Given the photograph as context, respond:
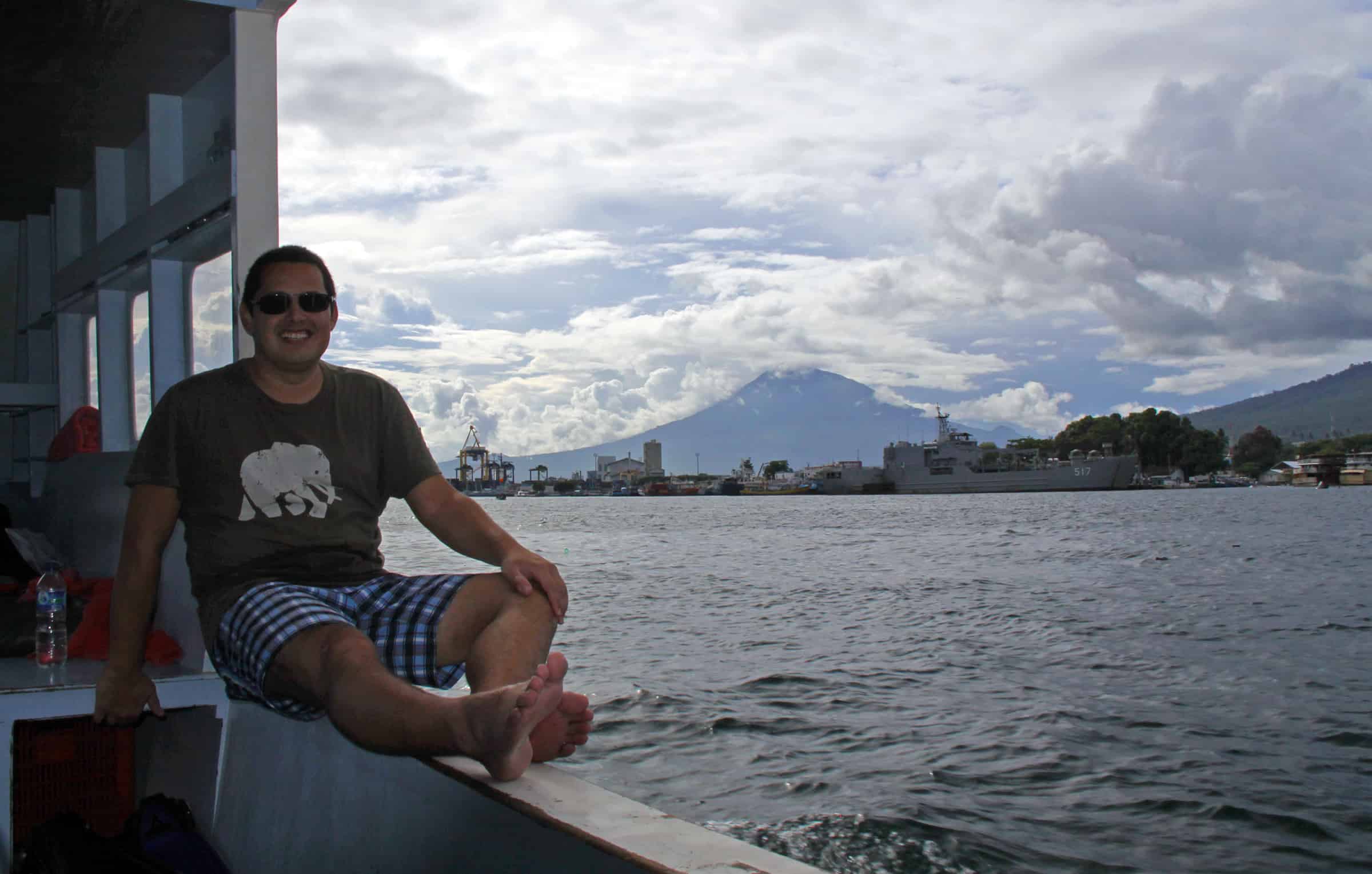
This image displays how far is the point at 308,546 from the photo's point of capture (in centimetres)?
213


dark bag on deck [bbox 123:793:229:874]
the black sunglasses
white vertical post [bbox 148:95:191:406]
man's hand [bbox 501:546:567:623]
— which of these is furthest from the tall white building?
man's hand [bbox 501:546:567:623]

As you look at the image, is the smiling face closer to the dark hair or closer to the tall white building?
the dark hair

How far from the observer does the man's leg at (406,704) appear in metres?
1.55

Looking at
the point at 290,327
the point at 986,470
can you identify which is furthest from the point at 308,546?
the point at 986,470

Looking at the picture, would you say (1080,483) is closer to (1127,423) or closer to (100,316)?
(1127,423)

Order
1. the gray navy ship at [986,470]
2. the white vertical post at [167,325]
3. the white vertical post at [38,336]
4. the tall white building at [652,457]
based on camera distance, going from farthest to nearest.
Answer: the tall white building at [652,457], the gray navy ship at [986,470], the white vertical post at [38,336], the white vertical post at [167,325]

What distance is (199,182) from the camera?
338cm

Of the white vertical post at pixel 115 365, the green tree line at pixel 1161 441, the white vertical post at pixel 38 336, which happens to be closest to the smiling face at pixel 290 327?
the white vertical post at pixel 115 365

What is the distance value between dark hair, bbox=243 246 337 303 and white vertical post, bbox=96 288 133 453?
3.19 m

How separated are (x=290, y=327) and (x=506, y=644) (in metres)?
0.86

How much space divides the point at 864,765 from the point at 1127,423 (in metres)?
104

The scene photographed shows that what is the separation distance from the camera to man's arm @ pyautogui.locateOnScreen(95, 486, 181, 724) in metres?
2.13

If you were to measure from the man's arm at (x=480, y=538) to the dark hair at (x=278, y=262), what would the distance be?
494 mm

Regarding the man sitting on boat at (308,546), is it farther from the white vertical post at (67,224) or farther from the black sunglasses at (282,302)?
the white vertical post at (67,224)
